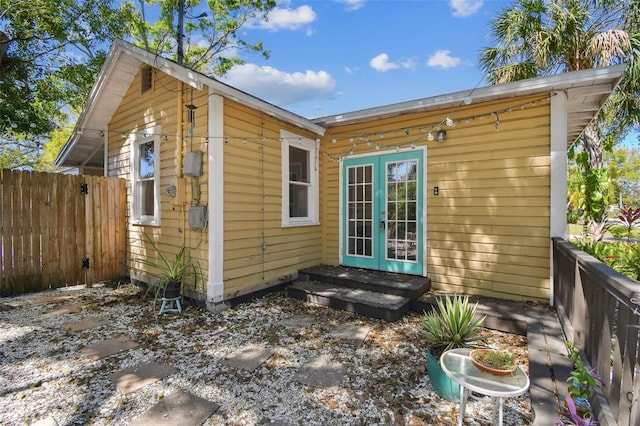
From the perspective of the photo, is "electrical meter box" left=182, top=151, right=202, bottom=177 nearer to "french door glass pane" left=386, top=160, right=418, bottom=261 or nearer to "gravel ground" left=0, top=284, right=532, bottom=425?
"gravel ground" left=0, top=284, right=532, bottom=425

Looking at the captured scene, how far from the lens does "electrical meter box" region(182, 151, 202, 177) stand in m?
4.34

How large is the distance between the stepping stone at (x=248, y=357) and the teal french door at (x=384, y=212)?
2.90 meters

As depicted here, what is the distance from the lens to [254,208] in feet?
16.0

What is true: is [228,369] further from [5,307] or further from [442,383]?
[5,307]

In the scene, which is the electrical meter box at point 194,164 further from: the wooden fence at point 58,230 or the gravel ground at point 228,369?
the wooden fence at point 58,230

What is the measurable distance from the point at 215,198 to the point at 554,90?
15.6 feet

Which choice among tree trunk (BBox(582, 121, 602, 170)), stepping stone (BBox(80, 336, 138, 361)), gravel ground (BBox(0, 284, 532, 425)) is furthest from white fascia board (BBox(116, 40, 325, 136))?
tree trunk (BBox(582, 121, 602, 170))

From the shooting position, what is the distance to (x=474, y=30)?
26.6 ft

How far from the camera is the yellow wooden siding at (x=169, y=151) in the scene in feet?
14.7

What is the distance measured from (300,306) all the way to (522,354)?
9.40 ft


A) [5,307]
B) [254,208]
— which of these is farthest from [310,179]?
[5,307]

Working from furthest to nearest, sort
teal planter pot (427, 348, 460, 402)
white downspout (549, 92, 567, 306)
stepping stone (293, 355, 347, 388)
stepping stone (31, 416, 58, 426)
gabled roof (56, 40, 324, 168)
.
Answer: gabled roof (56, 40, 324, 168), white downspout (549, 92, 567, 306), stepping stone (293, 355, 347, 388), teal planter pot (427, 348, 460, 402), stepping stone (31, 416, 58, 426)

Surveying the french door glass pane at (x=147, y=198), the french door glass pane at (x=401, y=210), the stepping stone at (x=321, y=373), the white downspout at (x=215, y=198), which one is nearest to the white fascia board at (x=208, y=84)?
the white downspout at (x=215, y=198)

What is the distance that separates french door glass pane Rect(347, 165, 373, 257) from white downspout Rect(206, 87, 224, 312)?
2546mm
